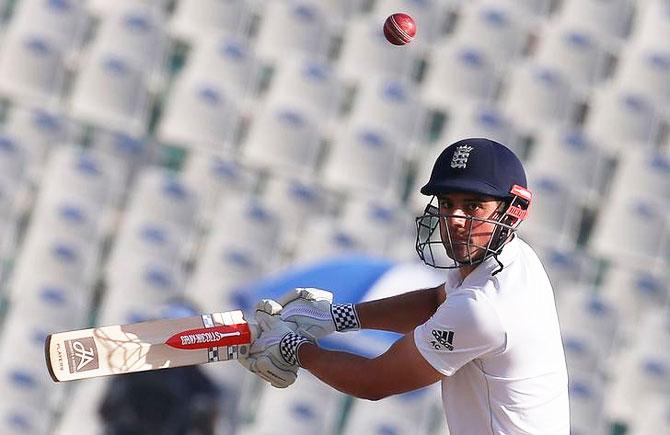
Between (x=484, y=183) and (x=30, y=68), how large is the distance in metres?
4.75

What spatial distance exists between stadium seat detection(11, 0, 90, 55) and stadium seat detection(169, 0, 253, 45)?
53cm

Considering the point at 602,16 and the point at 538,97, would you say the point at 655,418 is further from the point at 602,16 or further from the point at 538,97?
the point at 602,16

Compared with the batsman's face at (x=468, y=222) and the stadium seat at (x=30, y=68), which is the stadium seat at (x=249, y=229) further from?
the batsman's face at (x=468, y=222)

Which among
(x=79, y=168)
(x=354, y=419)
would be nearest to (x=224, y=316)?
(x=354, y=419)

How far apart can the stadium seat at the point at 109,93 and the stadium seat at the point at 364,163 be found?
1019mm

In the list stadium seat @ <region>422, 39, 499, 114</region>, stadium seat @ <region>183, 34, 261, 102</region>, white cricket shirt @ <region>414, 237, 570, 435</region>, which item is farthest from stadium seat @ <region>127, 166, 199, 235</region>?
white cricket shirt @ <region>414, 237, 570, 435</region>

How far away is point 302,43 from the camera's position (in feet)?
25.0

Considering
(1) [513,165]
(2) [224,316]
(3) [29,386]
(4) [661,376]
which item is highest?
(1) [513,165]

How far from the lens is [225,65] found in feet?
23.7

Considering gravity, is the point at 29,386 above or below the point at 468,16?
below

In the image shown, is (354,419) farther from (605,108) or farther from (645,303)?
(605,108)

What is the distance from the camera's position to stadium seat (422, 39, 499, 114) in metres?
7.48

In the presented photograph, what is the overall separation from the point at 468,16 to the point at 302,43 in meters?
0.92

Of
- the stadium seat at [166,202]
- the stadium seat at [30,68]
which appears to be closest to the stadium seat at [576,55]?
the stadium seat at [166,202]
